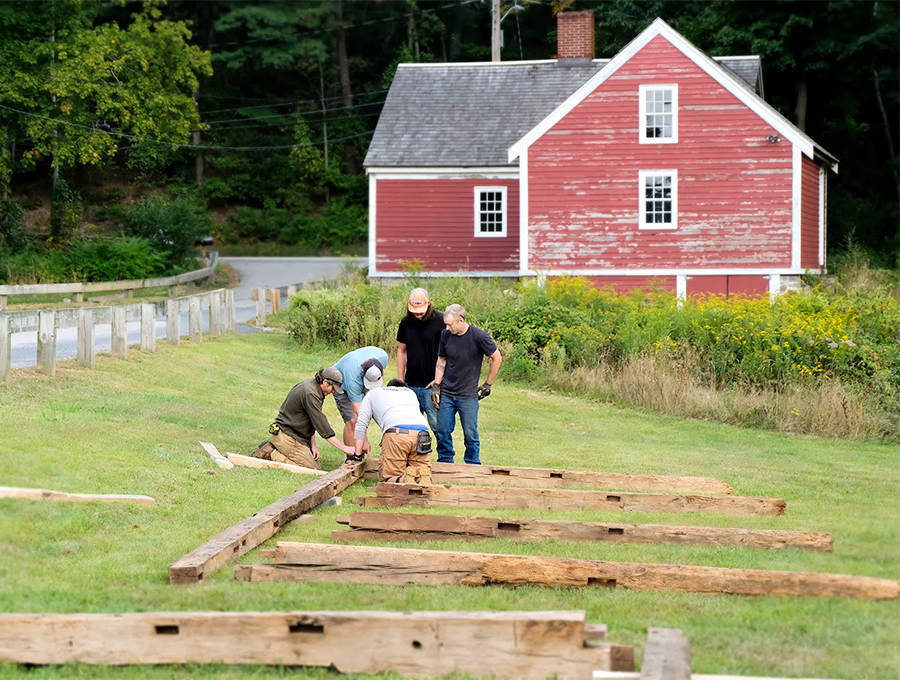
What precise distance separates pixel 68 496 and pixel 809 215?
91.5 ft

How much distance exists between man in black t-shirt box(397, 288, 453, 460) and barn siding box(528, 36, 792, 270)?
19.3 m

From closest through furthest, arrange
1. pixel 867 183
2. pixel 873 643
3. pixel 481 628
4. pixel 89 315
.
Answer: pixel 481 628
pixel 873 643
pixel 89 315
pixel 867 183

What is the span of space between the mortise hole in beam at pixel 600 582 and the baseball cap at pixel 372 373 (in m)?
4.66

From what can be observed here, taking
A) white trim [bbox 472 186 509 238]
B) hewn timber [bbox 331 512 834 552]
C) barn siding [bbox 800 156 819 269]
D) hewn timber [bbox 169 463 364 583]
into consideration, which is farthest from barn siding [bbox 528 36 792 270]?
hewn timber [bbox 331 512 834 552]

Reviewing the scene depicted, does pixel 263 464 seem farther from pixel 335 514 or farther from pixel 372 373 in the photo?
pixel 335 514

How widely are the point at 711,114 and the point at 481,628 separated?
2770 cm

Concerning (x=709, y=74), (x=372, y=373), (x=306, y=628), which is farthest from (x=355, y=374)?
(x=709, y=74)

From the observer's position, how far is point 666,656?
17.3 ft

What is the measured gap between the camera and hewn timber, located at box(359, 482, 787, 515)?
394 inches

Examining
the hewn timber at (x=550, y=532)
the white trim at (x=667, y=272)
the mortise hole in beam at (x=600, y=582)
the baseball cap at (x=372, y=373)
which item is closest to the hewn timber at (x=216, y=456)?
the baseball cap at (x=372, y=373)

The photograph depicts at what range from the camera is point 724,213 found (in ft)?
104

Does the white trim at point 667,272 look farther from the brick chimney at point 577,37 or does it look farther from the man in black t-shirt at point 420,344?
the man in black t-shirt at point 420,344

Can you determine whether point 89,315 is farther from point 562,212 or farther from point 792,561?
point 562,212

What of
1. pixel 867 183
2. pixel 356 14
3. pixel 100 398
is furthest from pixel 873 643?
pixel 356 14
